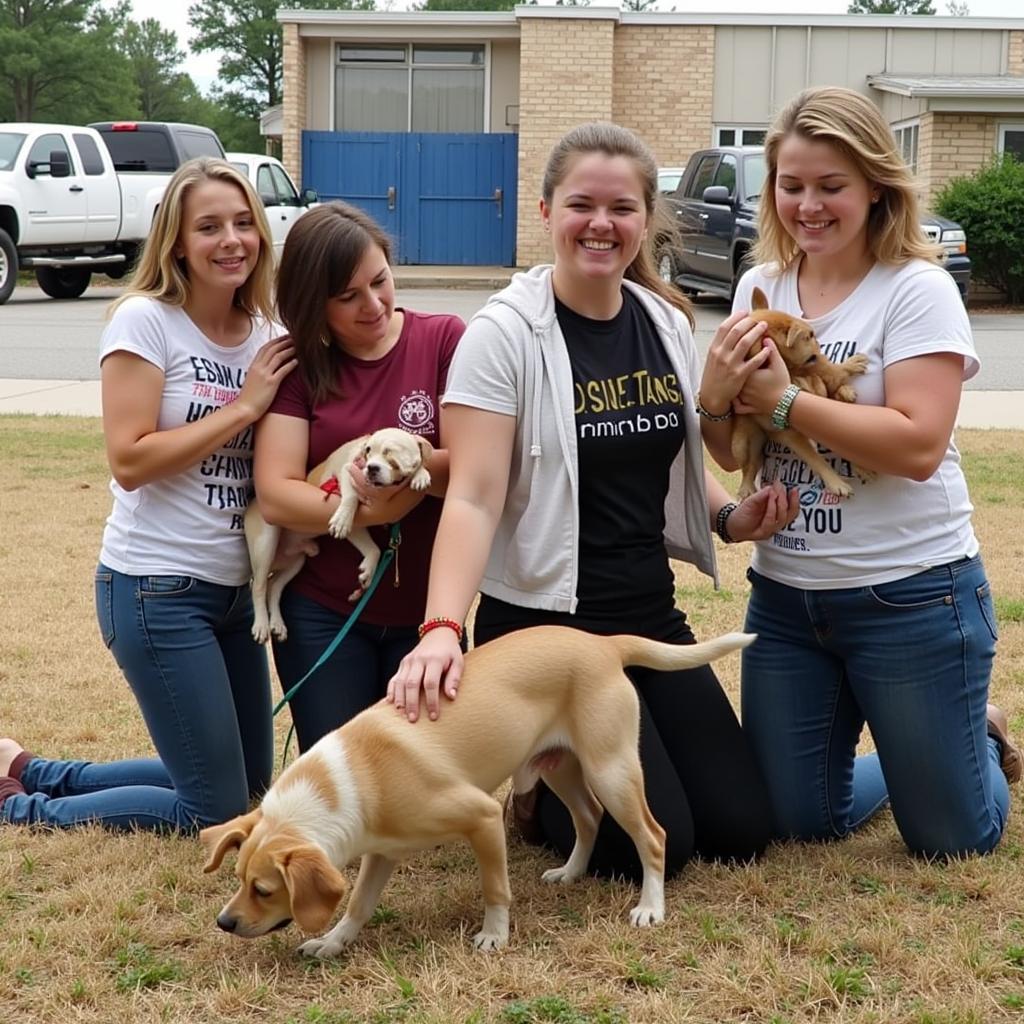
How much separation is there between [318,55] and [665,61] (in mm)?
6937

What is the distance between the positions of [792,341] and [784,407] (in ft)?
0.58

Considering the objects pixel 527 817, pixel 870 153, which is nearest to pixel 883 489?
Result: pixel 870 153

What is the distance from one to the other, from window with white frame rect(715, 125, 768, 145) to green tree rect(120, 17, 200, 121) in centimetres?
4666

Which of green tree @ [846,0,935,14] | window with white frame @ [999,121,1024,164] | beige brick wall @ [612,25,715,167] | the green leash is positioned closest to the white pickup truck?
beige brick wall @ [612,25,715,167]

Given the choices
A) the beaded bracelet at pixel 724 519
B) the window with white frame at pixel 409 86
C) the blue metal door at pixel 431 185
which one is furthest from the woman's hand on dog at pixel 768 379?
the window with white frame at pixel 409 86

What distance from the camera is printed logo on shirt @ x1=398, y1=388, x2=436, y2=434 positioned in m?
4.06

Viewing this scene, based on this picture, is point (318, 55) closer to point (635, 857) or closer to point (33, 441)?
point (33, 441)

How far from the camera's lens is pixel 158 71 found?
238 ft

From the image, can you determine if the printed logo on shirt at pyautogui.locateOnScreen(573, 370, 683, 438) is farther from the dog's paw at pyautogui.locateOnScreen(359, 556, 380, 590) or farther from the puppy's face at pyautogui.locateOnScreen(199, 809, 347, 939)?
the puppy's face at pyautogui.locateOnScreen(199, 809, 347, 939)

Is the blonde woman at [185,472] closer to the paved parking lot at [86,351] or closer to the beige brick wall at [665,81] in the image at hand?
the paved parking lot at [86,351]

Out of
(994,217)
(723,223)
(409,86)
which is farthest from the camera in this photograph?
(409,86)

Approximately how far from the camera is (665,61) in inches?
1054

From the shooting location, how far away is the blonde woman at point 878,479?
362 cm

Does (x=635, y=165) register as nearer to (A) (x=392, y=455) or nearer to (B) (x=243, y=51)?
(A) (x=392, y=455)
